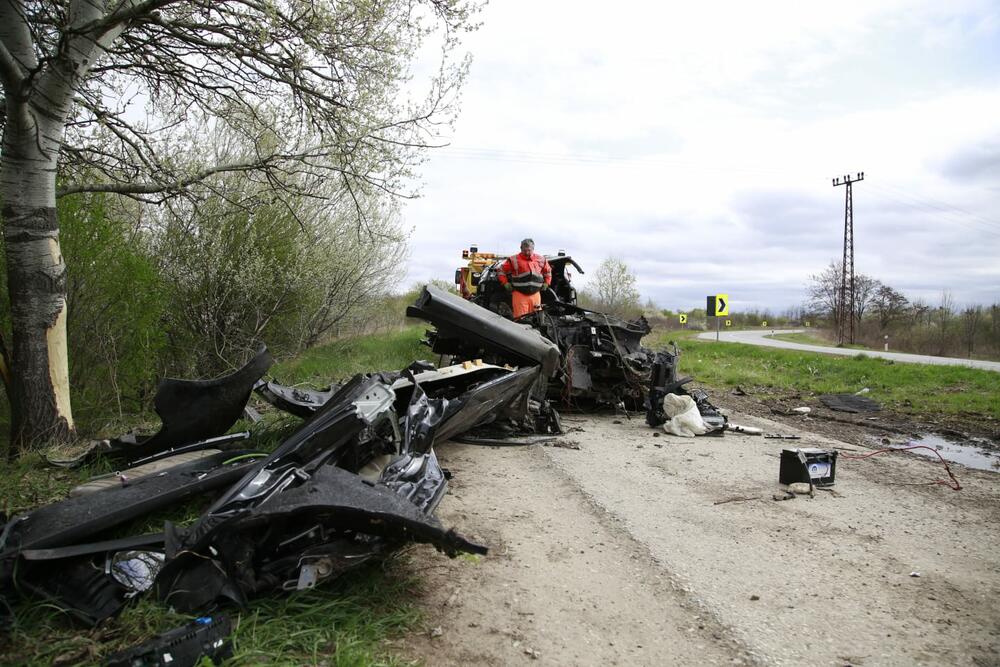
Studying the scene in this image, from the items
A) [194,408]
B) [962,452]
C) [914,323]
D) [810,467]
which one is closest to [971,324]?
[914,323]

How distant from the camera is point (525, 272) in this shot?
8.80 m

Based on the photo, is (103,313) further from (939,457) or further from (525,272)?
(939,457)

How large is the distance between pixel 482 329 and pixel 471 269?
763cm

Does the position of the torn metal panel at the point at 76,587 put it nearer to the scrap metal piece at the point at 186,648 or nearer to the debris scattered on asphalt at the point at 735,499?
the scrap metal piece at the point at 186,648

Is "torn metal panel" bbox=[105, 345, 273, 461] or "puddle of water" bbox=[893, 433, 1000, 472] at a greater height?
"torn metal panel" bbox=[105, 345, 273, 461]

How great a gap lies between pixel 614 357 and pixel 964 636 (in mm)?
5335

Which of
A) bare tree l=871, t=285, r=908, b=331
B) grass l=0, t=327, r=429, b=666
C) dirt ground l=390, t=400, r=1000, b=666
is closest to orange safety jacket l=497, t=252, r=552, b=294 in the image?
dirt ground l=390, t=400, r=1000, b=666

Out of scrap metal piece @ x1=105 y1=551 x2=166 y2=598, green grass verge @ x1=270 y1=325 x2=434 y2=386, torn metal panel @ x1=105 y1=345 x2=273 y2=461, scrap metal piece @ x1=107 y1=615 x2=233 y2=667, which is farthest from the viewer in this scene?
green grass verge @ x1=270 y1=325 x2=434 y2=386

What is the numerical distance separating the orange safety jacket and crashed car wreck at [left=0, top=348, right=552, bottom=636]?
17.6ft

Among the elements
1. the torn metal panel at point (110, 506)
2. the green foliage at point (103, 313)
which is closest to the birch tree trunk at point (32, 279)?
the green foliage at point (103, 313)

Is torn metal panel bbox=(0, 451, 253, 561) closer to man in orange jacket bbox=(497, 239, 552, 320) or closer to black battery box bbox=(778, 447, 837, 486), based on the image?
black battery box bbox=(778, 447, 837, 486)

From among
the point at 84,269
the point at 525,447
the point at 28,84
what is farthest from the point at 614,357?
the point at 28,84

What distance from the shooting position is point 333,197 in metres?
10.9

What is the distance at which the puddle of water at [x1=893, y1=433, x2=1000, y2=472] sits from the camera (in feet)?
21.2
